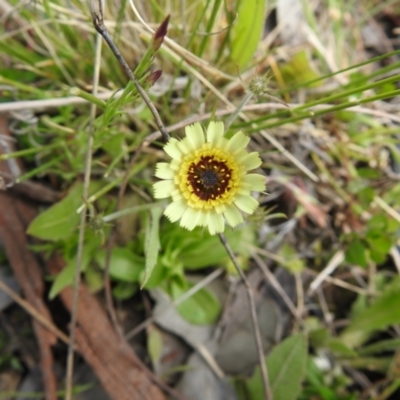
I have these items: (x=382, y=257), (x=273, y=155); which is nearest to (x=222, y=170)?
(x=273, y=155)

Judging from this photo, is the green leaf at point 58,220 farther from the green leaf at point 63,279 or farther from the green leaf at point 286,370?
the green leaf at point 286,370

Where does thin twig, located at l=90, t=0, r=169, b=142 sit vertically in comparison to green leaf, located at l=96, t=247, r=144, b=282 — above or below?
above

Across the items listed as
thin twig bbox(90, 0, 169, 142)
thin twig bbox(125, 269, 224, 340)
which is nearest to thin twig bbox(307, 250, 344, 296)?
thin twig bbox(125, 269, 224, 340)

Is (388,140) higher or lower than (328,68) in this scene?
lower

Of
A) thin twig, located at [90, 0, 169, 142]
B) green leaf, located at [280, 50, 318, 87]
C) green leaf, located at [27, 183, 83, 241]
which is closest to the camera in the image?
thin twig, located at [90, 0, 169, 142]

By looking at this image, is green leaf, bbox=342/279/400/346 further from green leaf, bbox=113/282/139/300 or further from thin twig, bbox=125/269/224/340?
green leaf, bbox=113/282/139/300

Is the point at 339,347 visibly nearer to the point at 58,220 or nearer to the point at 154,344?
the point at 154,344

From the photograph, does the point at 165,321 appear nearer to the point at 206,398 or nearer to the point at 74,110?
the point at 206,398
